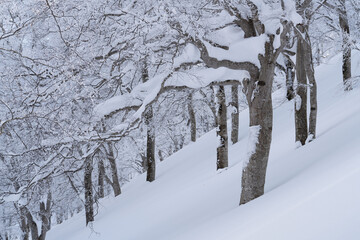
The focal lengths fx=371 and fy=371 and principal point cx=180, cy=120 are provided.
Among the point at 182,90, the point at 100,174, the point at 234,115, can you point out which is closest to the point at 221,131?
the point at 234,115

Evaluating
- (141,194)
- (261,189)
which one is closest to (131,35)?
(261,189)

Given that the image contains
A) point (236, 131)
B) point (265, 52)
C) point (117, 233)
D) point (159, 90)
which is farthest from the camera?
point (236, 131)

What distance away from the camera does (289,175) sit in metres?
7.27

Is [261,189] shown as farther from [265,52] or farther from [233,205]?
[265,52]

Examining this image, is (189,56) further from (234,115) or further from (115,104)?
(234,115)

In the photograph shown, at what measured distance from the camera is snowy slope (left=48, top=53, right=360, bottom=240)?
3.52m

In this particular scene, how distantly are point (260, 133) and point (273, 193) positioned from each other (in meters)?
1.18

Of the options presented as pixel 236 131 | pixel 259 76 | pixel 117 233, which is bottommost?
pixel 117 233

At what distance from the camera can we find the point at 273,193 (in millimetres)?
5996

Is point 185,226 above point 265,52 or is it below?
below

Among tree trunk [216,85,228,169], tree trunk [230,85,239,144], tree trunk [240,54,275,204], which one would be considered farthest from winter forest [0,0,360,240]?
tree trunk [230,85,239,144]

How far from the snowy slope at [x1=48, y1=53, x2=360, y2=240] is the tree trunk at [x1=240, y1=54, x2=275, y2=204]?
28cm

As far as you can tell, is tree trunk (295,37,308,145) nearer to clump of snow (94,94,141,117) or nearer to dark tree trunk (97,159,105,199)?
clump of snow (94,94,141,117)

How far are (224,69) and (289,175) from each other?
244cm
